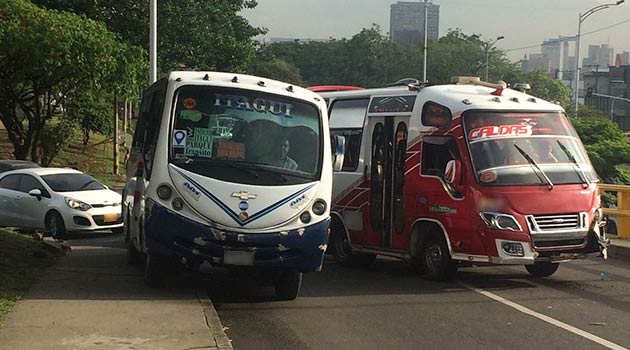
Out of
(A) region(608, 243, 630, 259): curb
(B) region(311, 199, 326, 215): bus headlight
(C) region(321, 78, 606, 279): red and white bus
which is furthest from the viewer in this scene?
(A) region(608, 243, 630, 259): curb

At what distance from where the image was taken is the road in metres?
7.68

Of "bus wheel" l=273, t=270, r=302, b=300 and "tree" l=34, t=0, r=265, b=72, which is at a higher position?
"tree" l=34, t=0, r=265, b=72

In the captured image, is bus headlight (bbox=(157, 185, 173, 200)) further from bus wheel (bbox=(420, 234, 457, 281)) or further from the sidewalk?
bus wheel (bbox=(420, 234, 457, 281))

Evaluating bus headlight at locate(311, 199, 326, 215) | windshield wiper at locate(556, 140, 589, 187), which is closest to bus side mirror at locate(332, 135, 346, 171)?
bus headlight at locate(311, 199, 326, 215)

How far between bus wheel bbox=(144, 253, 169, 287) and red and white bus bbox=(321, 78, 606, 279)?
12.3 ft

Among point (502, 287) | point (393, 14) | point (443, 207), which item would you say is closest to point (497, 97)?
point (443, 207)

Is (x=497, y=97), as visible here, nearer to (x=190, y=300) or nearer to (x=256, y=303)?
(x=256, y=303)

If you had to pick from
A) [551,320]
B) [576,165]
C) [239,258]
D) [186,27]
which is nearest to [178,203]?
[239,258]

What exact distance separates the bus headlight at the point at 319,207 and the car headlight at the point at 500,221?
226 centimetres

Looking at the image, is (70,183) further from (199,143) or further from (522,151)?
(522,151)

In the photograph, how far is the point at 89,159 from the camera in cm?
4184

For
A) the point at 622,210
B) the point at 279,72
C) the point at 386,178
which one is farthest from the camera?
the point at 279,72

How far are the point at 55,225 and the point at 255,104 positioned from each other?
9258 millimetres

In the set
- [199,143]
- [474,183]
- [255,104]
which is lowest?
[474,183]
